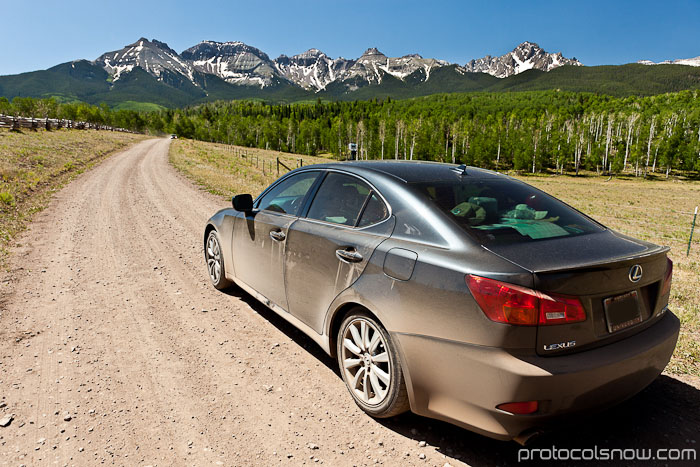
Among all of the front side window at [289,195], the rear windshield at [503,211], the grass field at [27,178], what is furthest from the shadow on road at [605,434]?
the grass field at [27,178]

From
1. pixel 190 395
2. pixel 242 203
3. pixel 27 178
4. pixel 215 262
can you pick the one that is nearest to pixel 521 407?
pixel 190 395

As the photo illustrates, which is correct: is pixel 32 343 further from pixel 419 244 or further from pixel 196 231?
pixel 196 231

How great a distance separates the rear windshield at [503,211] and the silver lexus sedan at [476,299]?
0.05ft

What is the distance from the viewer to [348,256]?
9.34 feet

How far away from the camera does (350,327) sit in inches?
113

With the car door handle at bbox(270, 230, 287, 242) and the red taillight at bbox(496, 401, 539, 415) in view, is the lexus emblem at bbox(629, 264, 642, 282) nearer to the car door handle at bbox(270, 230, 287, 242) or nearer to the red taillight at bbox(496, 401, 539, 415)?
the red taillight at bbox(496, 401, 539, 415)

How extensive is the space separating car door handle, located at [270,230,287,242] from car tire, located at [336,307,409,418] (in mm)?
1137

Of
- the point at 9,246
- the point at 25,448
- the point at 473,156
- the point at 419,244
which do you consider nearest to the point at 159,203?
the point at 9,246

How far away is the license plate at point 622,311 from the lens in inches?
86.9

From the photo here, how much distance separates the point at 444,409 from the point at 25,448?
8.56ft

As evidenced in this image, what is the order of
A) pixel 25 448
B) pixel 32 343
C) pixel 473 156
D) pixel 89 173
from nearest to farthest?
pixel 25 448 → pixel 32 343 → pixel 89 173 → pixel 473 156

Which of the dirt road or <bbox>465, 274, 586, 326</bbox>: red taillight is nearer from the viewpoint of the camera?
<bbox>465, 274, 586, 326</bbox>: red taillight

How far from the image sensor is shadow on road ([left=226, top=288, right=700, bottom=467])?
2.46 m

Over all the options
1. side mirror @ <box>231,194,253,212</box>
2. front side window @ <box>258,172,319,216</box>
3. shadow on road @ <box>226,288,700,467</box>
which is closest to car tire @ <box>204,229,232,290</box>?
side mirror @ <box>231,194,253,212</box>
